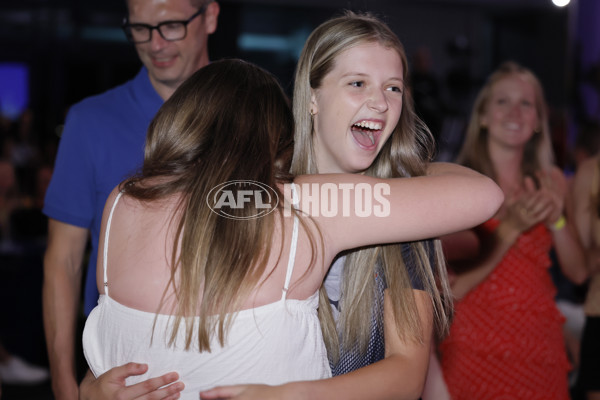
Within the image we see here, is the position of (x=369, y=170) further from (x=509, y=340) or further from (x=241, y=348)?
(x=509, y=340)

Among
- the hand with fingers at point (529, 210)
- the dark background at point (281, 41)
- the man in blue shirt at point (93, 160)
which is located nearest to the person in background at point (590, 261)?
the hand with fingers at point (529, 210)

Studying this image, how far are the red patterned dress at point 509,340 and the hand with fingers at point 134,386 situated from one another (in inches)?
46.2

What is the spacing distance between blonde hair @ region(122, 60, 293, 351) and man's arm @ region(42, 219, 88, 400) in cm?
64

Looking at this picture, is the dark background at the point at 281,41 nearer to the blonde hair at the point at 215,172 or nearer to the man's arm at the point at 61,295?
the man's arm at the point at 61,295

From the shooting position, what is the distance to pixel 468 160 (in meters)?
2.30

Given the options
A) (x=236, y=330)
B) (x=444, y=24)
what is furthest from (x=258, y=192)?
(x=444, y=24)

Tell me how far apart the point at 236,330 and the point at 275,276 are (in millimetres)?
108

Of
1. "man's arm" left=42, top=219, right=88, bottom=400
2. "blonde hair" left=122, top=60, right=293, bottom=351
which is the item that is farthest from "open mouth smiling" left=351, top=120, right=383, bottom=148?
"man's arm" left=42, top=219, right=88, bottom=400

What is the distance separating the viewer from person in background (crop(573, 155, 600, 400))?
2127 mm

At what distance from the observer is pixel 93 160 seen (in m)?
1.63

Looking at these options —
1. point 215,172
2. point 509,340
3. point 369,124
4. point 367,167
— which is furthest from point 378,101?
point 509,340

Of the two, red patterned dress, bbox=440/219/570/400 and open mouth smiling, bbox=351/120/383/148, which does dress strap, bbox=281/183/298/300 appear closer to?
open mouth smiling, bbox=351/120/383/148

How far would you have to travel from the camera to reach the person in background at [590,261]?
2127 mm

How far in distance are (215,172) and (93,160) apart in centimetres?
74
